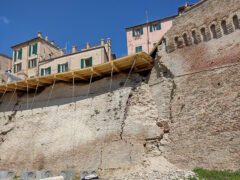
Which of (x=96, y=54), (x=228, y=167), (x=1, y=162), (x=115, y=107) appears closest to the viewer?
(x=228, y=167)

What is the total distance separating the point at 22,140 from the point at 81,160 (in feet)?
21.9

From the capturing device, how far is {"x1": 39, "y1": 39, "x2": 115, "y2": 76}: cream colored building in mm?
27719

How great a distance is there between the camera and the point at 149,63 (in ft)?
61.6

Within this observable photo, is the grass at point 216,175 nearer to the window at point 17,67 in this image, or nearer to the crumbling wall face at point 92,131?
the crumbling wall face at point 92,131

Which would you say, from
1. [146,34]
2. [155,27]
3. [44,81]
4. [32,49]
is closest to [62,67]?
[44,81]

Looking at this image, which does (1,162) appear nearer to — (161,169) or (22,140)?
(22,140)

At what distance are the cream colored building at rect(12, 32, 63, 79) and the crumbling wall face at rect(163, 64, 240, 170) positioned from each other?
23.3 metres

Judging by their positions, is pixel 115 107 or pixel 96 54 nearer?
pixel 115 107

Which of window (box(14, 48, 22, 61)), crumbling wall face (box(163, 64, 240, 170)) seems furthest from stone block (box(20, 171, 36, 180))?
window (box(14, 48, 22, 61))

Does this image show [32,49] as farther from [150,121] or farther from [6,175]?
[150,121]

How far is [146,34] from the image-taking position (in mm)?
31781

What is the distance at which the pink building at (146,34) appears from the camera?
31.1 m

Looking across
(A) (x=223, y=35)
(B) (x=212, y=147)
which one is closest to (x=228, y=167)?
(B) (x=212, y=147)

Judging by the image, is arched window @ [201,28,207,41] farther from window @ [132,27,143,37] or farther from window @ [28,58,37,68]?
window @ [28,58,37,68]
